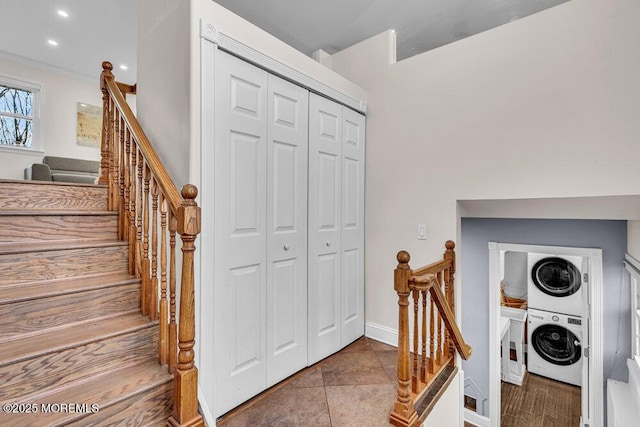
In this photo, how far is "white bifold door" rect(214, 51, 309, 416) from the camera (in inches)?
68.4

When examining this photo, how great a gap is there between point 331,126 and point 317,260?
110 centimetres

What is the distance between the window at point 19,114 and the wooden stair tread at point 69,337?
4610mm

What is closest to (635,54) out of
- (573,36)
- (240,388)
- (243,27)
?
(573,36)

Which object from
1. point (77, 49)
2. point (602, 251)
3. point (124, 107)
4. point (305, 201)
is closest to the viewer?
point (124, 107)

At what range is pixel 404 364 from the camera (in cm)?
176

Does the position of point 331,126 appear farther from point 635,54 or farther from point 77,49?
point 77,49

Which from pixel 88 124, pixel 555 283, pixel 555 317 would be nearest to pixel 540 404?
pixel 555 317

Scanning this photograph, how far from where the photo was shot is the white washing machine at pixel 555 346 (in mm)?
4574

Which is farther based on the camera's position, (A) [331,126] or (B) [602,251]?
(B) [602,251]

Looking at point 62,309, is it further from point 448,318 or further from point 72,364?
point 448,318

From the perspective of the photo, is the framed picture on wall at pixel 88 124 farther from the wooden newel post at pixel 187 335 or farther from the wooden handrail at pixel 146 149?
the wooden newel post at pixel 187 335

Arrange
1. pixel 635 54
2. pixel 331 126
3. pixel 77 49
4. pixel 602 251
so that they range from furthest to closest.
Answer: pixel 77 49 → pixel 602 251 → pixel 331 126 → pixel 635 54

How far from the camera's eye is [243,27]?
6.07ft

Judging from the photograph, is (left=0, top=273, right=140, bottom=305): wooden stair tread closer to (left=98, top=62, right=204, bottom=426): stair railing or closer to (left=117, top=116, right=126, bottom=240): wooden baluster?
(left=98, top=62, right=204, bottom=426): stair railing
